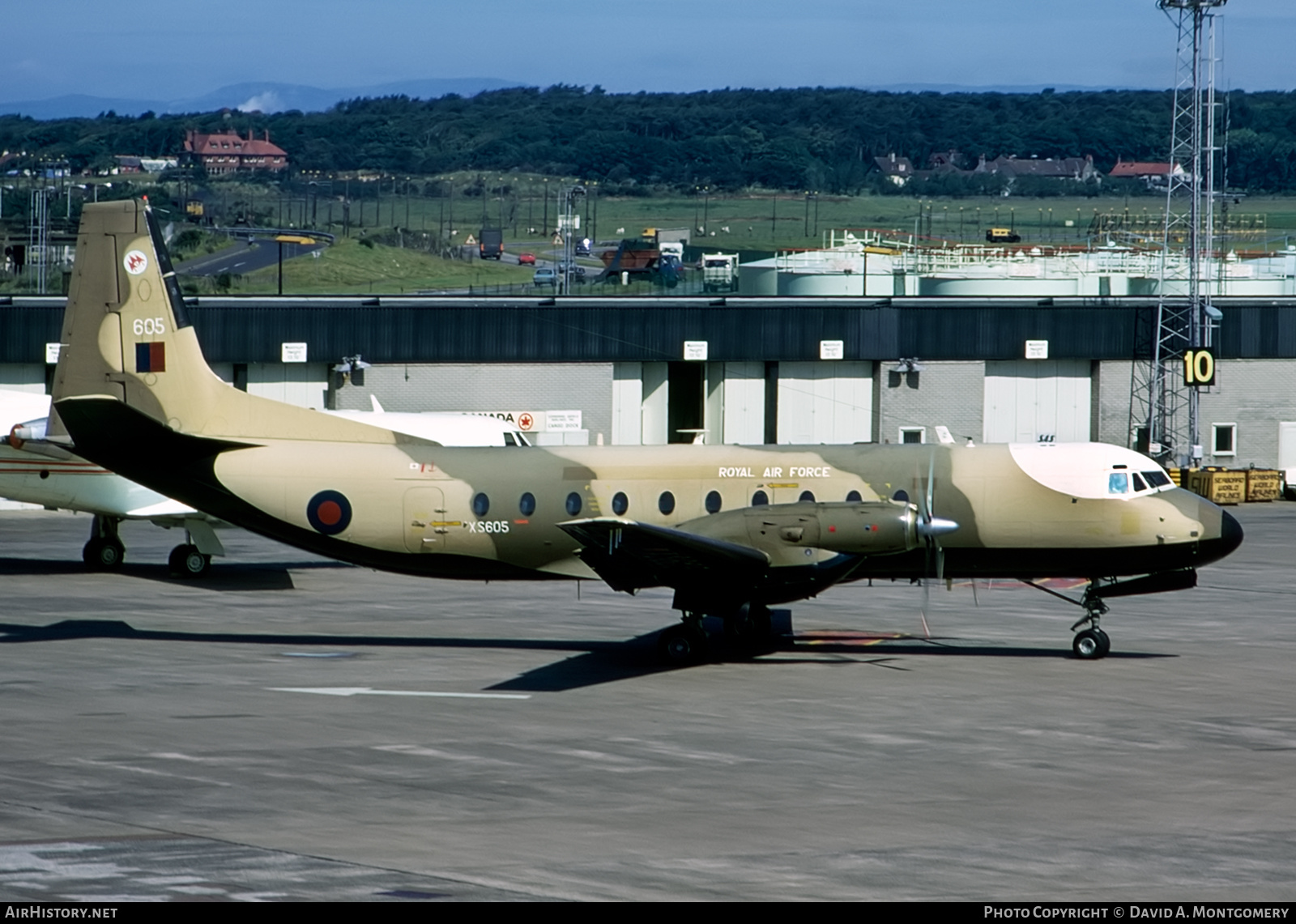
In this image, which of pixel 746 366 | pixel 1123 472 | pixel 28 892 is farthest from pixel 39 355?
pixel 28 892

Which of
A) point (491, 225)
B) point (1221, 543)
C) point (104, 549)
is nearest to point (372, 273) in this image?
point (491, 225)

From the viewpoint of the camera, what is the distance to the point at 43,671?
24.2 metres

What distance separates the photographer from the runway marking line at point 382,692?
22.7 metres

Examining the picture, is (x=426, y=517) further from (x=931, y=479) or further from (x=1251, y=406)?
(x=1251, y=406)

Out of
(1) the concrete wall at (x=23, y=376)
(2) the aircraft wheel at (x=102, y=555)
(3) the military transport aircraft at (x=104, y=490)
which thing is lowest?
(2) the aircraft wheel at (x=102, y=555)

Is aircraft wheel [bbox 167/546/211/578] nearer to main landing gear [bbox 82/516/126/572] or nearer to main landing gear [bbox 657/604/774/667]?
main landing gear [bbox 82/516/126/572]

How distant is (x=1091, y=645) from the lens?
25953 mm

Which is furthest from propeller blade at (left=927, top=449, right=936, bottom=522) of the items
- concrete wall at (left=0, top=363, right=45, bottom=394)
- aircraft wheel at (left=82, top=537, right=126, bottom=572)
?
concrete wall at (left=0, top=363, right=45, bottom=394)

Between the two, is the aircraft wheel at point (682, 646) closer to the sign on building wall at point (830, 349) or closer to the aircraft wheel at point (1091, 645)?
the aircraft wheel at point (1091, 645)

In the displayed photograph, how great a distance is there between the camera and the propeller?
2395cm

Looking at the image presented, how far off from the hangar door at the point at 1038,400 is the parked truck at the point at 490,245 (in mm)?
87894

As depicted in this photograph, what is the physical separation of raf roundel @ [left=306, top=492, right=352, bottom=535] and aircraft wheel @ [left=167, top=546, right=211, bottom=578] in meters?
10.1

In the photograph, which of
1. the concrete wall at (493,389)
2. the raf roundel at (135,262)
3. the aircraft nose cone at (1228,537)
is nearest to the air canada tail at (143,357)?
the raf roundel at (135,262)

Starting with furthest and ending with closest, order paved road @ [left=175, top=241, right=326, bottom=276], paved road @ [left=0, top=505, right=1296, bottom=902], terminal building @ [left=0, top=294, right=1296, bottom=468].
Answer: paved road @ [left=175, top=241, right=326, bottom=276] → terminal building @ [left=0, top=294, right=1296, bottom=468] → paved road @ [left=0, top=505, right=1296, bottom=902]
